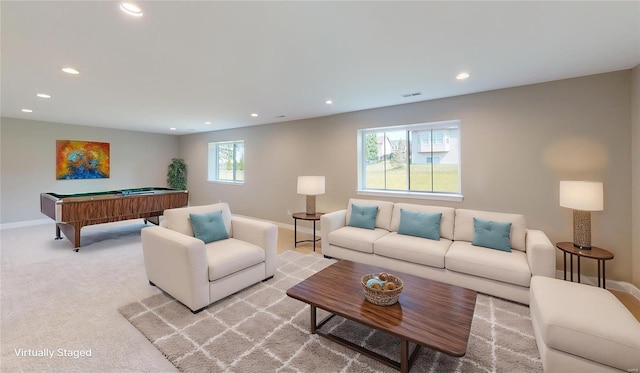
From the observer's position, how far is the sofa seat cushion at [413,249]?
2912 mm

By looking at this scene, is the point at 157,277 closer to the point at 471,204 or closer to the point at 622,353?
the point at 622,353

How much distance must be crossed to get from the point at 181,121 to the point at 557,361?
6.69m

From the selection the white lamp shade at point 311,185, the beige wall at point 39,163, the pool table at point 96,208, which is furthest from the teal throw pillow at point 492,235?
the beige wall at point 39,163

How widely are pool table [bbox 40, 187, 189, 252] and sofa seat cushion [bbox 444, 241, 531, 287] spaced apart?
16.4 feet

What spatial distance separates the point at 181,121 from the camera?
18.7ft

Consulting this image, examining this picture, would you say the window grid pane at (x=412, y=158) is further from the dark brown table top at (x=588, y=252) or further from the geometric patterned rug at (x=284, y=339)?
the geometric patterned rug at (x=284, y=339)

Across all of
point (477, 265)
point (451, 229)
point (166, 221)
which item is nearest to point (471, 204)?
point (451, 229)

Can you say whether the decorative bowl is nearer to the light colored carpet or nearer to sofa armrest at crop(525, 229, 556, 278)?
the light colored carpet

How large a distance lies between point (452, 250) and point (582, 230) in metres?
1.31

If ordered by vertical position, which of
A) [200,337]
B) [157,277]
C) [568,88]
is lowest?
[200,337]

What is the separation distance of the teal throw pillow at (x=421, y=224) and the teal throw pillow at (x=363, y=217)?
45cm

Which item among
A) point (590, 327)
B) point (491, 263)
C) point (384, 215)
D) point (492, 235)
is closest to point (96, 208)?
point (384, 215)

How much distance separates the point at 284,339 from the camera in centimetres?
202

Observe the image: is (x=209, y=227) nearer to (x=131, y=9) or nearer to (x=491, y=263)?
(x=131, y=9)
